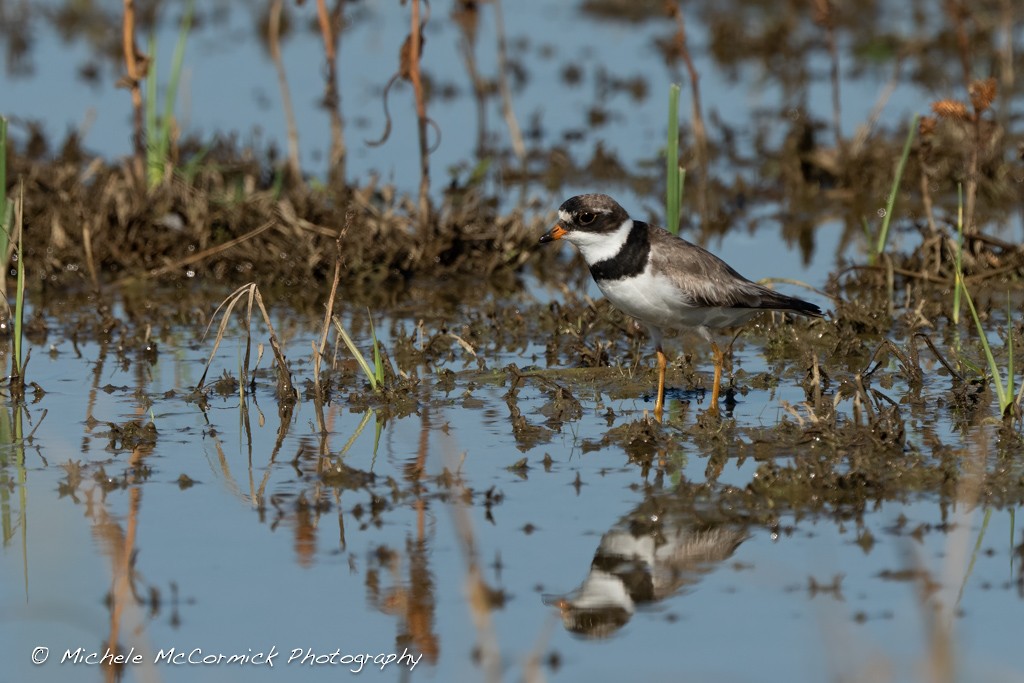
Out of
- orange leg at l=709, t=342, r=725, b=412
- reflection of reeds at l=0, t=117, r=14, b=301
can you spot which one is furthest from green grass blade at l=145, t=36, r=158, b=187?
orange leg at l=709, t=342, r=725, b=412

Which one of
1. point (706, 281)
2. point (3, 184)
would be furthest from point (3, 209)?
point (706, 281)

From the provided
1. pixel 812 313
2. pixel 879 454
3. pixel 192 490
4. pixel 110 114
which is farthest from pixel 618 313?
pixel 110 114

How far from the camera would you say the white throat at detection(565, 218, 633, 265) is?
8109mm

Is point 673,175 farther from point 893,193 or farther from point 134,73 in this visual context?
point 134,73

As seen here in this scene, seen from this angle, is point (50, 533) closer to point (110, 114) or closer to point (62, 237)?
point (62, 237)

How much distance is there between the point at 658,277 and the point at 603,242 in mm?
399

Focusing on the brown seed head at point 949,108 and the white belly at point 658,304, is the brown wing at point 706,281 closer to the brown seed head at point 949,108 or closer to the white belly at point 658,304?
the white belly at point 658,304

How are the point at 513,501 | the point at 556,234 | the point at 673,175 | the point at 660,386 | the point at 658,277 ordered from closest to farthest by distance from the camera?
the point at 513,501 < the point at 658,277 < the point at 660,386 < the point at 556,234 < the point at 673,175

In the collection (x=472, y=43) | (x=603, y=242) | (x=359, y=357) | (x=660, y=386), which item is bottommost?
(x=660, y=386)

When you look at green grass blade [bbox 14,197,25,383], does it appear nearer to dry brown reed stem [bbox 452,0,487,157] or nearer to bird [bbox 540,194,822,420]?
bird [bbox 540,194,822,420]

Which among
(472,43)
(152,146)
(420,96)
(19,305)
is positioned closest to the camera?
(19,305)

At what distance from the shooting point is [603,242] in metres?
8.17

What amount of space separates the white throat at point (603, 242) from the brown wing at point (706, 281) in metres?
0.14

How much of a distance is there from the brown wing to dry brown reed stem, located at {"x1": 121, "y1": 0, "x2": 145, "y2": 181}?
14.0ft
